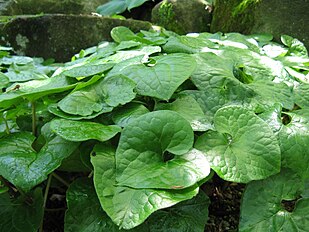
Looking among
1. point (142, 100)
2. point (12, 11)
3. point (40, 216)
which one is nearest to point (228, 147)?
point (142, 100)

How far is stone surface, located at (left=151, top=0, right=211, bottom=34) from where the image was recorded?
2170 millimetres

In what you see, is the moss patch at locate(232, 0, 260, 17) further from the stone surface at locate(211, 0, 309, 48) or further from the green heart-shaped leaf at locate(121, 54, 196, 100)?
the green heart-shaped leaf at locate(121, 54, 196, 100)

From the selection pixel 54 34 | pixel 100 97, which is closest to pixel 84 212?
pixel 100 97

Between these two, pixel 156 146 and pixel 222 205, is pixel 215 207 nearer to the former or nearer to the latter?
pixel 222 205

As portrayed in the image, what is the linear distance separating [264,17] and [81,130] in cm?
159

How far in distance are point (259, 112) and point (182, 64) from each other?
0.21m

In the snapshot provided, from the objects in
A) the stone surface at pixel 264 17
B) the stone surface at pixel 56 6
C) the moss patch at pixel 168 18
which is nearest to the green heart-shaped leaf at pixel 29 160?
the stone surface at pixel 264 17

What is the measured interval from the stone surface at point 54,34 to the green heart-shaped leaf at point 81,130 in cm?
138

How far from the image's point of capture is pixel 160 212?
0.68 meters

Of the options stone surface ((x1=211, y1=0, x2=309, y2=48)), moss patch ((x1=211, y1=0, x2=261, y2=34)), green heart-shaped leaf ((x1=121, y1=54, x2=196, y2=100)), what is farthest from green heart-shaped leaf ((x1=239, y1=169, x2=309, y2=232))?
moss patch ((x1=211, y1=0, x2=261, y2=34))

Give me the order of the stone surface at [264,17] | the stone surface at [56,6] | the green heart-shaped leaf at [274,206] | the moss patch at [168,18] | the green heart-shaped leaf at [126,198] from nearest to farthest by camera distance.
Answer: the green heart-shaped leaf at [126,198] < the green heart-shaped leaf at [274,206] < the stone surface at [264,17] < the moss patch at [168,18] < the stone surface at [56,6]

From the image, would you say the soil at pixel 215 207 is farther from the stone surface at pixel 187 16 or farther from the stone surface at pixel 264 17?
the stone surface at pixel 187 16

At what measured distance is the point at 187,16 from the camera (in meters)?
2.17

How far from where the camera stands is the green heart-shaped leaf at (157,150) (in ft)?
1.90
